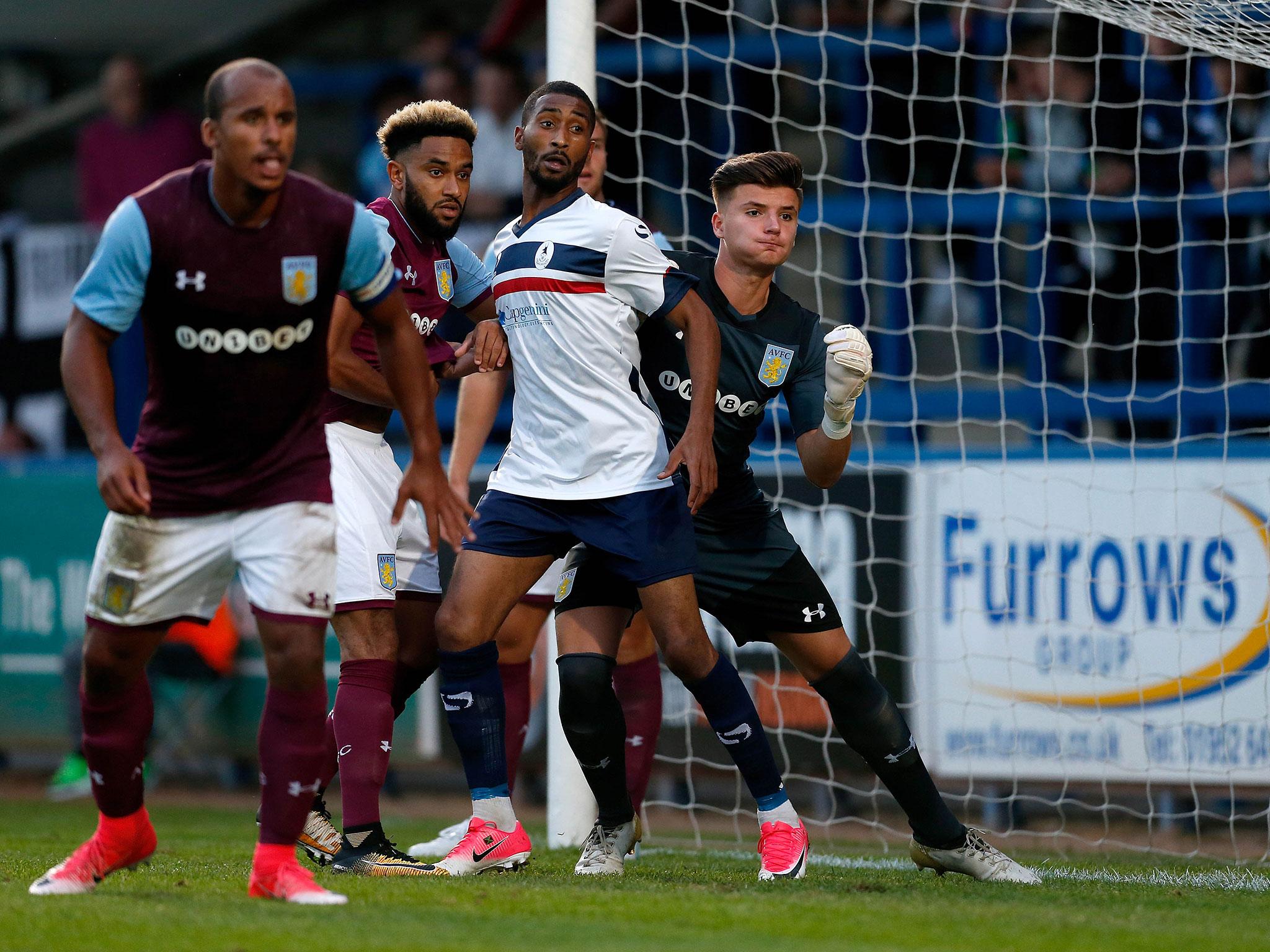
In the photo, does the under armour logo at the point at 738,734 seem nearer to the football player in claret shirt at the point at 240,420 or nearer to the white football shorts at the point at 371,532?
the white football shorts at the point at 371,532

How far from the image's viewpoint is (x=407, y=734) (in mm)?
9008

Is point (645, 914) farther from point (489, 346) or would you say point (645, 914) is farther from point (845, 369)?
point (489, 346)

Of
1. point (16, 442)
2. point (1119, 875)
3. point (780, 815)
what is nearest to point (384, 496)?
point (780, 815)

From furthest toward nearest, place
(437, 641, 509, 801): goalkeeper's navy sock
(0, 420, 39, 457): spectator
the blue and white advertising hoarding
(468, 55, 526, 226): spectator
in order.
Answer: (0, 420, 39, 457): spectator, (468, 55, 526, 226): spectator, the blue and white advertising hoarding, (437, 641, 509, 801): goalkeeper's navy sock

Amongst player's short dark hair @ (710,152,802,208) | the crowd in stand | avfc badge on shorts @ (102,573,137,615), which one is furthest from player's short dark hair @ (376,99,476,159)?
the crowd in stand

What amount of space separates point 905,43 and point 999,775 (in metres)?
5.03

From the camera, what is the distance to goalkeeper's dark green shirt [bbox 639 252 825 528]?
203 inches

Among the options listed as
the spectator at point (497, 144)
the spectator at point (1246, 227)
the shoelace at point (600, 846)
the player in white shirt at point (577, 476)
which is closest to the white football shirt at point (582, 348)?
the player in white shirt at point (577, 476)

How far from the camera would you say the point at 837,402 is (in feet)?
15.9

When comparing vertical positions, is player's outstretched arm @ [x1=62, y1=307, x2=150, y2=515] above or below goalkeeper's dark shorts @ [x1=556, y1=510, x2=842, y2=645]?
above

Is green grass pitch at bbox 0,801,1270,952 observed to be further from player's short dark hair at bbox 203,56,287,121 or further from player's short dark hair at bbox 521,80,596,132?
player's short dark hair at bbox 521,80,596,132

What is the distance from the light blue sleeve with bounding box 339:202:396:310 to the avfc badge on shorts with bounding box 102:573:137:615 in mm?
895

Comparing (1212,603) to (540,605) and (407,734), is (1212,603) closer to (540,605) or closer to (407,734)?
(540,605)

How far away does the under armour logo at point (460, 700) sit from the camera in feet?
16.3
